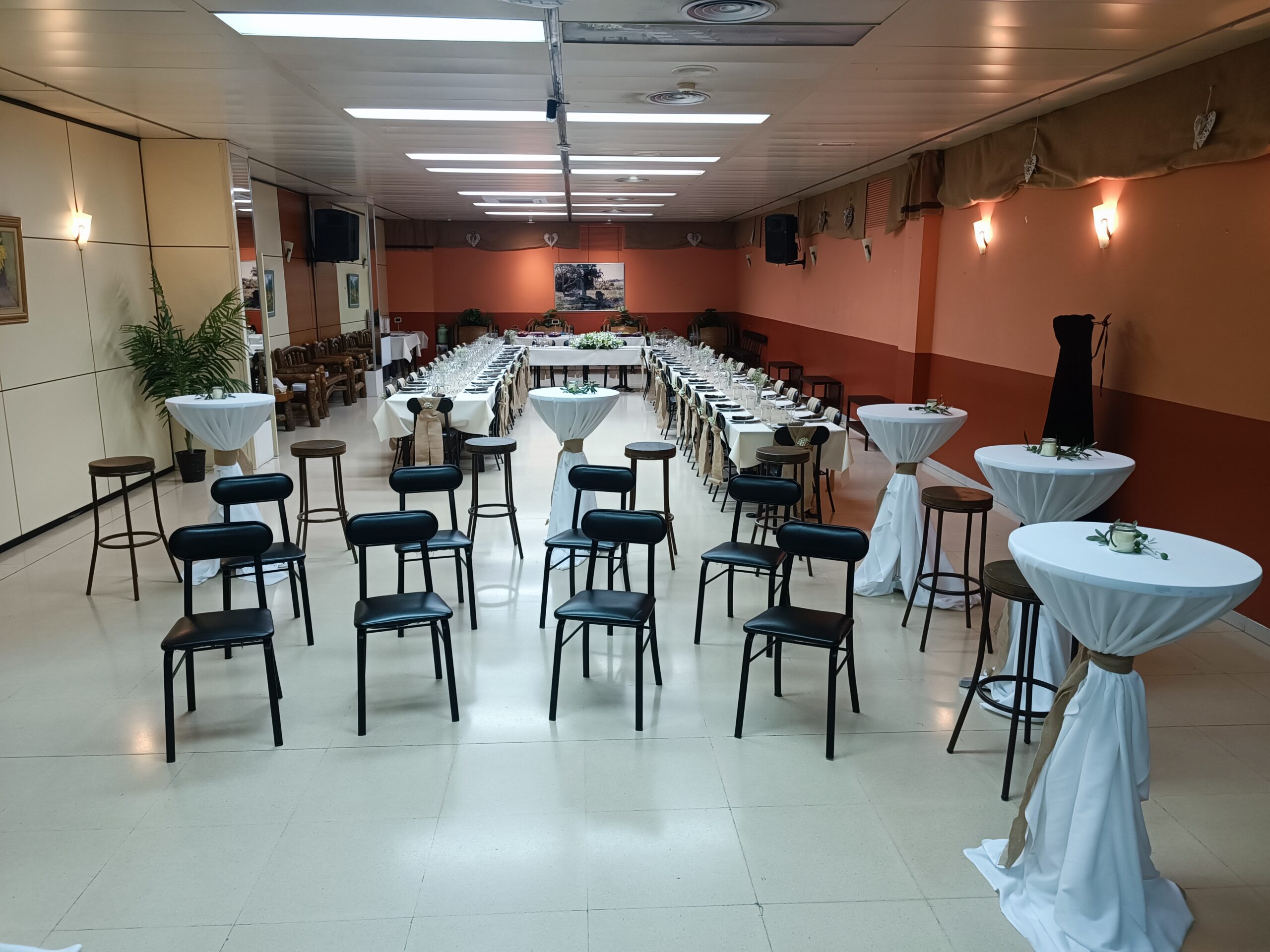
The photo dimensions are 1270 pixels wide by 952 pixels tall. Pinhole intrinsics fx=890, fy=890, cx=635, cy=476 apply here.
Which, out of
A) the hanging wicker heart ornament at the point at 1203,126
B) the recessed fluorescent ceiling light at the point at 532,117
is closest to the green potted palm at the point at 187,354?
the recessed fluorescent ceiling light at the point at 532,117

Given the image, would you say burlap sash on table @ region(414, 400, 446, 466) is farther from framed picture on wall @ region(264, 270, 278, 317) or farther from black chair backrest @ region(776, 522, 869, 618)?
black chair backrest @ region(776, 522, 869, 618)

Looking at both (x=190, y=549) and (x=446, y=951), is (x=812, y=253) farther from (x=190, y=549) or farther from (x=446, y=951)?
(x=446, y=951)

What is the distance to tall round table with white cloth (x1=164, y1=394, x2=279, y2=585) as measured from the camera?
233 inches

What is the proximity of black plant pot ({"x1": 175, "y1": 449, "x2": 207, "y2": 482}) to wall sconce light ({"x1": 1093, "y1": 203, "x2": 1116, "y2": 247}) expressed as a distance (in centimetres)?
841

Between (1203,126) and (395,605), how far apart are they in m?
5.37

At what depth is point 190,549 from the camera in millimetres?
4047

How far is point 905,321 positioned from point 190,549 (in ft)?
27.5

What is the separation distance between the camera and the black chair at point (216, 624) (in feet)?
12.3

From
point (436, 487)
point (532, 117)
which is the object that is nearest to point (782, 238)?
point (532, 117)

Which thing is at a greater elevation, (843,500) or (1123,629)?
(1123,629)

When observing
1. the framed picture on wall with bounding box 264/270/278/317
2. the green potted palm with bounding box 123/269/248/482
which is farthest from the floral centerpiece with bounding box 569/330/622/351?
the green potted palm with bounding box 123/269/248/482

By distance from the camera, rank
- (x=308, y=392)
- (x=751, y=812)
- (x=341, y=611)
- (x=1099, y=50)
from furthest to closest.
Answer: (x=308, y=392) < (x=341, y=611) < (x=1099, y=50) < (x=751, y=812)

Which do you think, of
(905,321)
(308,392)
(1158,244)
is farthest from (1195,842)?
(308,392)

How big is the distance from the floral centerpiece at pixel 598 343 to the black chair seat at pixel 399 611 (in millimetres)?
11842
